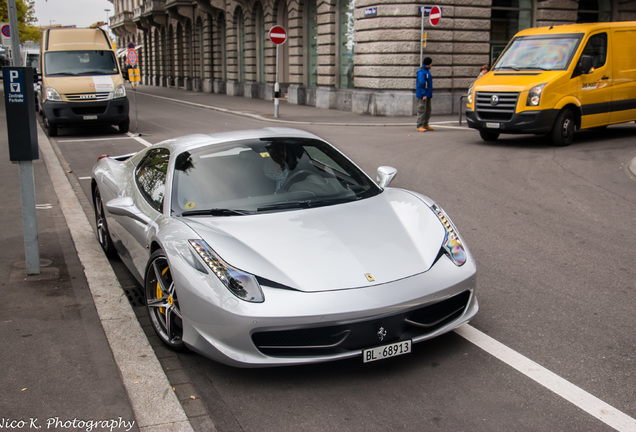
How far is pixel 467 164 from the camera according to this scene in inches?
483

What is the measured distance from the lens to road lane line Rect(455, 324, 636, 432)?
3.37 m

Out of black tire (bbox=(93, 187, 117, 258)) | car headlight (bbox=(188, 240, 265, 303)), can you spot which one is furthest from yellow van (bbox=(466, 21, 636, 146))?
car headlight (bbox=(188, 240, 265, 303))

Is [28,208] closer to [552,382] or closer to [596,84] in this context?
[552,382]

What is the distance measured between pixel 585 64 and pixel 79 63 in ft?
41.4

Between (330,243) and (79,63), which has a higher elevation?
(79,63)

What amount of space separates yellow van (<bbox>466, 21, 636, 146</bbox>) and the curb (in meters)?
9.63

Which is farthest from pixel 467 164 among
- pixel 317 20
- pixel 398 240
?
pixel 317 20

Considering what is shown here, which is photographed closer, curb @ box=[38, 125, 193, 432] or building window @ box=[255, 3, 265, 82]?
curb @ box=[38, 125, 193, 432]

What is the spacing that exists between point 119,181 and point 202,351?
107 inches

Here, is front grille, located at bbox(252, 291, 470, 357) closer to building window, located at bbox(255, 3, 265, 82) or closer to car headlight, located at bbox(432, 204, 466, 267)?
car headlight, located at bbox(432, 204, 466, 267)

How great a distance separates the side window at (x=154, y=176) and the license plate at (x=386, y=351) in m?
1.91

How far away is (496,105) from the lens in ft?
47.3

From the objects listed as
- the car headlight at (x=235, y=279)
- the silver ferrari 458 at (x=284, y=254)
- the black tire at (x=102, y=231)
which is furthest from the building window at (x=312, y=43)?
the car headlight at (x=235, y=279)

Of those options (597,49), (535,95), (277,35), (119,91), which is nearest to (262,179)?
(535,95)
